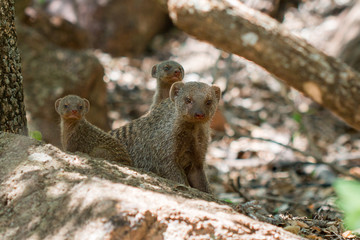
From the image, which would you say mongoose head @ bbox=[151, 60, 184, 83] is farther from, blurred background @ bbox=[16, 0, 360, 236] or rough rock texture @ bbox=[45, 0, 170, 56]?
rough rock texture @ bbox=[45, 0, 170, 56]

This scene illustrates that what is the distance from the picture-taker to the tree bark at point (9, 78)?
365cm

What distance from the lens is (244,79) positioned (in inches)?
421

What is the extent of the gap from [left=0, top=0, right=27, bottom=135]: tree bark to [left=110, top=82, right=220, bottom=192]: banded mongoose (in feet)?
4.14

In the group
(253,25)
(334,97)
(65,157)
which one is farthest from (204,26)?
(65,157)

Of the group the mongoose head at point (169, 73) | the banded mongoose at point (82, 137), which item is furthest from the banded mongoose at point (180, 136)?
the mongoose head at point (169, 73)

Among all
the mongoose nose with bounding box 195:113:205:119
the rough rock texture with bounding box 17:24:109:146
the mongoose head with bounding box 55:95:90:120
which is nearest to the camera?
the mongoose nose with bounding box 195:113:205:119

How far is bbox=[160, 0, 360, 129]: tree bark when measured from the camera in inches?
173

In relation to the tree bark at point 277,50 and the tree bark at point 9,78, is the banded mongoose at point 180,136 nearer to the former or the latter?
the tree bark at point 277,50

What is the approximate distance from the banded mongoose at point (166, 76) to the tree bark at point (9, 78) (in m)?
1.95

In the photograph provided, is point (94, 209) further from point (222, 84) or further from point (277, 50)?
point (222, 84)

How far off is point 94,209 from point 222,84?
26.1ft

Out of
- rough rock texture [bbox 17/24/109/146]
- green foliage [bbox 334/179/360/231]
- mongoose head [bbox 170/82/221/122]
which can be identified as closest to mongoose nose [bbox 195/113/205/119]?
mongoose head [bbox 170/82/221/122]

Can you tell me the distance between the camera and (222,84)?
396 inches

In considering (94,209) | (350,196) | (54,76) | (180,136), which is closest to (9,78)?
(180,136)
